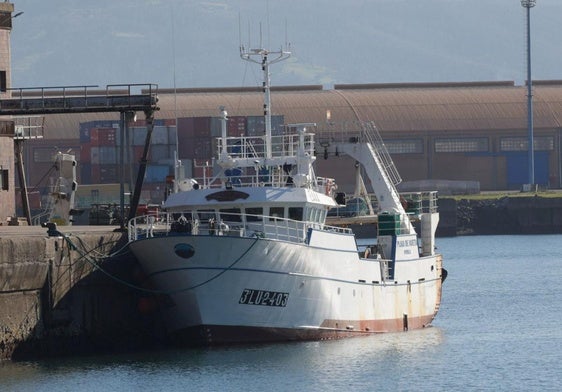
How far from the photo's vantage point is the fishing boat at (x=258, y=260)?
4772cm

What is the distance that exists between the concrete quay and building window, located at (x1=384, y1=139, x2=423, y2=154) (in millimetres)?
112236

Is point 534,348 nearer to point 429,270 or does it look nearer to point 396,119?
point 429,270

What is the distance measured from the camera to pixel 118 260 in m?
49.8

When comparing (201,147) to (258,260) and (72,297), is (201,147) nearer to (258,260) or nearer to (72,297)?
(72,297)

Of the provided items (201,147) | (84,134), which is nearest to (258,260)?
(201,147)

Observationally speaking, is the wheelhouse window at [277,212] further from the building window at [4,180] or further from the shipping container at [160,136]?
the shipping container at [160,136]

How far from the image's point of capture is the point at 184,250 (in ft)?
156

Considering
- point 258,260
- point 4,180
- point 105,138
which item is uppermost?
point 105,138

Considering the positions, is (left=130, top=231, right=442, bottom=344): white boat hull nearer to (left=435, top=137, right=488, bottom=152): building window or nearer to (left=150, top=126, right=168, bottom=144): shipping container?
(left=150, top=126, right=168, bottom=144): shipping container

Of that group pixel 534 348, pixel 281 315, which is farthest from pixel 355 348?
pixel 534 348

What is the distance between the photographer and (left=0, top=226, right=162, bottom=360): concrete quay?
1802 inches

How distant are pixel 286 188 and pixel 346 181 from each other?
104 meters

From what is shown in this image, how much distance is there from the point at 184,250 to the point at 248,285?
7.11 feet

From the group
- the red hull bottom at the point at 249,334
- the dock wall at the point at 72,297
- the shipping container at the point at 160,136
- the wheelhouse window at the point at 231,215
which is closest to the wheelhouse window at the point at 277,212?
the wheelhouse window at the point at 231,215
